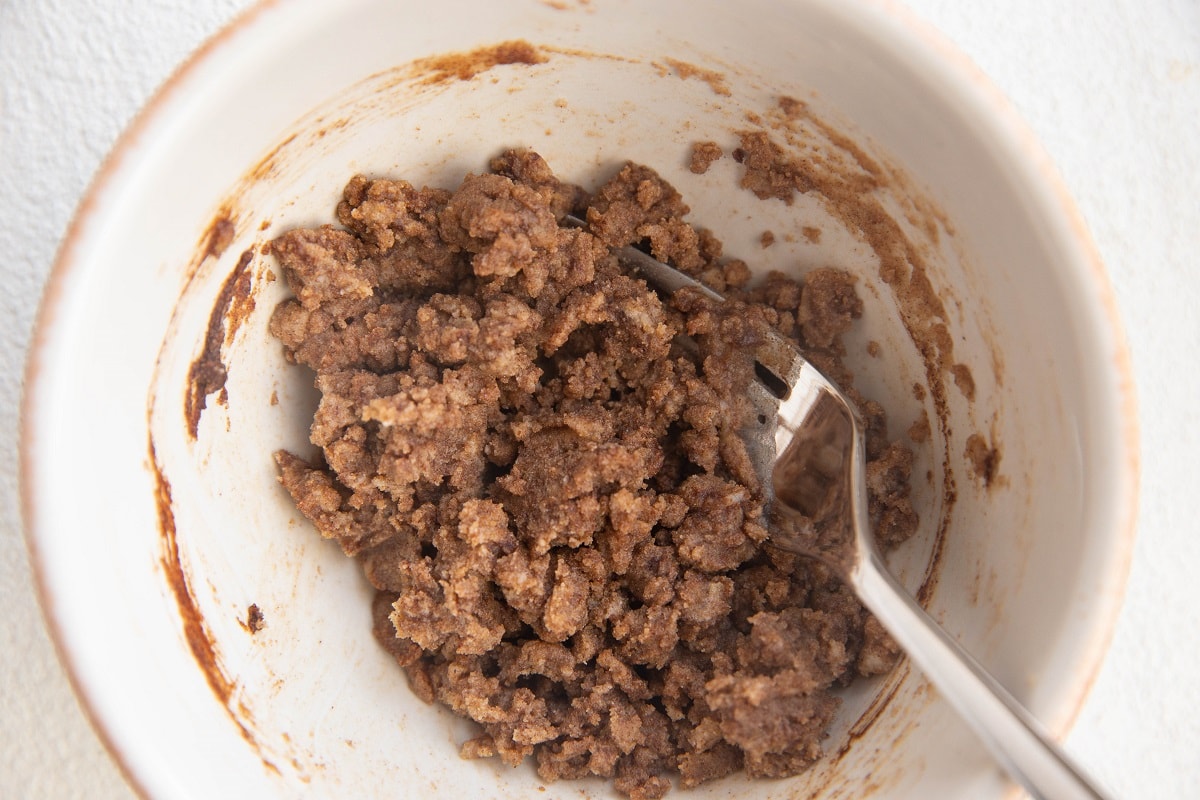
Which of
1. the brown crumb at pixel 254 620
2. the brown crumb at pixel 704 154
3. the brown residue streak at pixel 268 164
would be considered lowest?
the brown crumb at pixel 254 620

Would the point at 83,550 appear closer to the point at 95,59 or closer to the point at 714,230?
the point at 95,59

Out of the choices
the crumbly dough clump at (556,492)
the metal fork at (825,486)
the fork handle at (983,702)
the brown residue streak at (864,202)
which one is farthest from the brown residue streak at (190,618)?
the brown residue streak at (864,202)

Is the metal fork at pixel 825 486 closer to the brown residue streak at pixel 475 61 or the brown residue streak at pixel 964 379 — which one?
the brown residue streak at pixel 964 379

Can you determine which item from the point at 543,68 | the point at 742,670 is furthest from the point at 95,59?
the point at 742,670

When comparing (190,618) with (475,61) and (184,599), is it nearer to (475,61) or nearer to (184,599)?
(184,599)

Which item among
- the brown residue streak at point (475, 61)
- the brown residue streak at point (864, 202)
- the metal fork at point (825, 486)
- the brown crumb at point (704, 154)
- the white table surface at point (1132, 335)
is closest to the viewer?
the metal fork at point (825, 486)

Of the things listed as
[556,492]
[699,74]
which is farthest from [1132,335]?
[556,492]

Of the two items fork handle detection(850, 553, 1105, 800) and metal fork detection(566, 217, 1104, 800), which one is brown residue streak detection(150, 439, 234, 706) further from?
fork handle detection(850, 553, 1105, 800)
